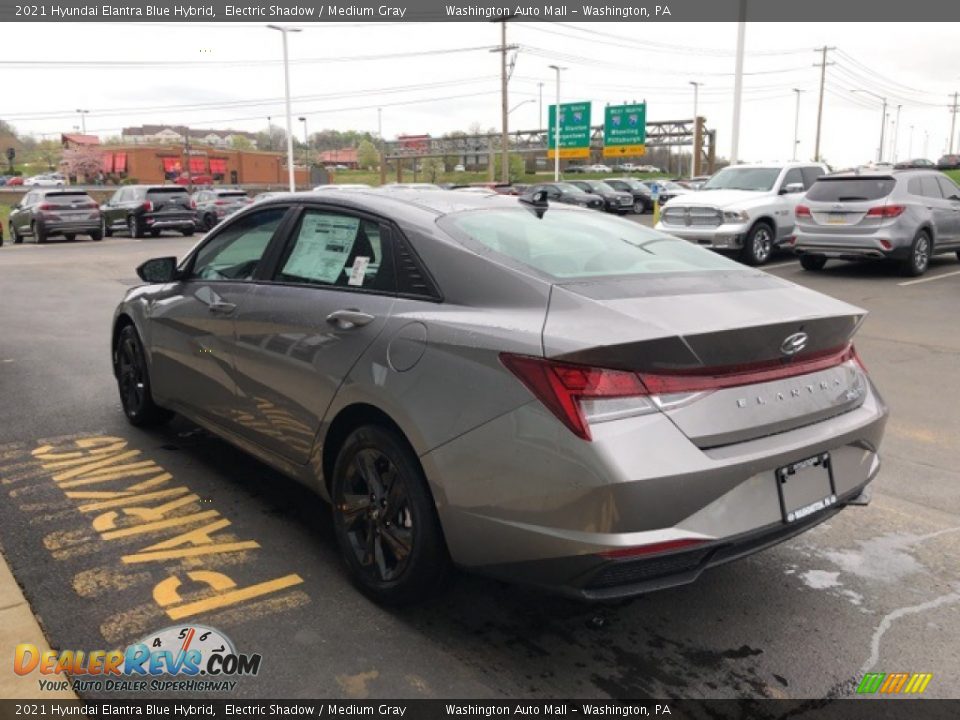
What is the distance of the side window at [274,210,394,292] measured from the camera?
11.4 feet

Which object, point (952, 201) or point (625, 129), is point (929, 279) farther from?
point (625, 129)

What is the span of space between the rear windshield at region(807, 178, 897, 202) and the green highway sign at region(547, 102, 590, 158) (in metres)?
41.7

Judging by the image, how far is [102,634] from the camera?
3.06 m

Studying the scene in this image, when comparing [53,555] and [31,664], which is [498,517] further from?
[53,555]

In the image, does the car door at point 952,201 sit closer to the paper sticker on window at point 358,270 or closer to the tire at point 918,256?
the tire at point 918,256

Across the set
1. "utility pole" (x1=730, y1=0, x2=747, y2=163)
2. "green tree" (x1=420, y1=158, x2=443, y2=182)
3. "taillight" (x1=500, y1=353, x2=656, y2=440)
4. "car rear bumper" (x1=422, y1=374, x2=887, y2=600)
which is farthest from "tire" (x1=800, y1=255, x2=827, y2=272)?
"green tree" (x1=420, y1=158, x2=443, y2=182)

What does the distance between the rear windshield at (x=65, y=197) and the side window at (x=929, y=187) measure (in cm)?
2295

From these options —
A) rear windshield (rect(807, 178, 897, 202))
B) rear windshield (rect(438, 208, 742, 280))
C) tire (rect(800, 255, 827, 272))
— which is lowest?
tire (rect(800, 255, 827, 272))

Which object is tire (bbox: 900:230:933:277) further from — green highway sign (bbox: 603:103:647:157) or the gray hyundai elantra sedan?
green highway sign (bbox: 603:103:647:157)

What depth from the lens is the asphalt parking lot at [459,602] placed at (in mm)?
2826

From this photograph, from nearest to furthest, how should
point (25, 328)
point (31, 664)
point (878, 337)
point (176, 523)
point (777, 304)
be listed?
point (31, 664), point (777, 304), point (176, 523), point (878, 337), point (25, 328)

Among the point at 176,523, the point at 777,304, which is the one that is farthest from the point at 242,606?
the point at 777,304

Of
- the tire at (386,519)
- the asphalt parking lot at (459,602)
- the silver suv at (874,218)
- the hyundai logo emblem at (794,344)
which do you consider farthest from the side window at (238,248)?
the silver suv at (874,218)

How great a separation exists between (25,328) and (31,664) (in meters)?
8.25
